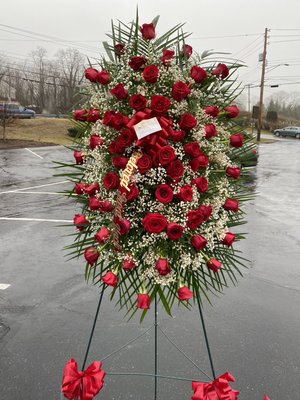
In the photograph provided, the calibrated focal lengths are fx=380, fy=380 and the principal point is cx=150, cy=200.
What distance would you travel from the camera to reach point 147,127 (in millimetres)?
2129

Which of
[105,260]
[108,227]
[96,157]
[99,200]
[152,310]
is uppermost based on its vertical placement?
[96,157]

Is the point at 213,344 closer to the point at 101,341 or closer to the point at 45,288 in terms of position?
the point at 101,341

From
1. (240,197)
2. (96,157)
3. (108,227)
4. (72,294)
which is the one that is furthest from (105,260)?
(72,294)

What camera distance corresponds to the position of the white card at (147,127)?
6.95ft

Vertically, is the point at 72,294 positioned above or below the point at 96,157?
below

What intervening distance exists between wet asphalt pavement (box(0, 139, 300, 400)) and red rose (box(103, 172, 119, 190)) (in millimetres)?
1917

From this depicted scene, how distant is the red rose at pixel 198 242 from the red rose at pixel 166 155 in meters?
0.47

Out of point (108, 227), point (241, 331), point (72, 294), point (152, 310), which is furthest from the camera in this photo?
point (72, 294)

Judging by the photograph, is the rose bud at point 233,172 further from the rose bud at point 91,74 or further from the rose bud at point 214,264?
the rose bud at point 91,74

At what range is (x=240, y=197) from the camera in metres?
2.69

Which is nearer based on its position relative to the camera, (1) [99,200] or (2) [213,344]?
(1) [99,200]

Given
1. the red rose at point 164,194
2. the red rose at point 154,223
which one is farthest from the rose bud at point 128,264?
the red rose at point 164,194

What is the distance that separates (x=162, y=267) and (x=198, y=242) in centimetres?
26

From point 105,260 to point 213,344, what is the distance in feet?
6.98
